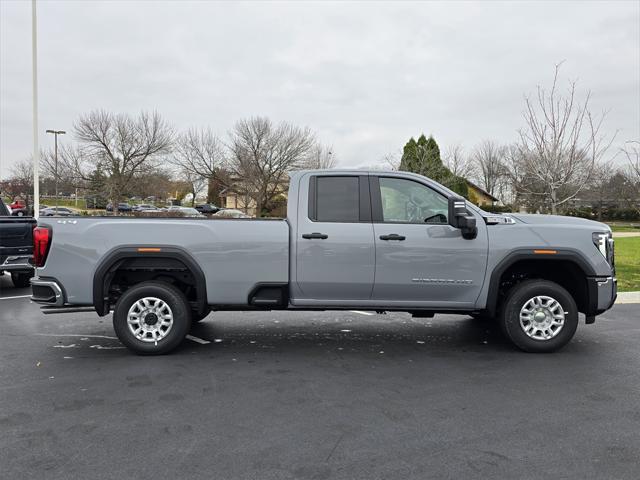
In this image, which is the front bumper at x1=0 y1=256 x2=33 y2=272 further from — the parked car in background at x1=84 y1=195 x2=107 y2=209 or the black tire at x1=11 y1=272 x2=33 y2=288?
the parked car in background at x1=84 y1=195 x2=107 y2=209

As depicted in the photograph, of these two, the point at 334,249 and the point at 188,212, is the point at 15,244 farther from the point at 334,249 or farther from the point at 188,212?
the point at 334,249

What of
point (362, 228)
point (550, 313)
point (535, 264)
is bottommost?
point (550, 313)

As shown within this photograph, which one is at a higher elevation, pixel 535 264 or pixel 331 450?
pixel 535 264

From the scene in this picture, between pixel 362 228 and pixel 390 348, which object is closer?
pixel 362 228

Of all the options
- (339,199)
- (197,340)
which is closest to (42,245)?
(197,340)

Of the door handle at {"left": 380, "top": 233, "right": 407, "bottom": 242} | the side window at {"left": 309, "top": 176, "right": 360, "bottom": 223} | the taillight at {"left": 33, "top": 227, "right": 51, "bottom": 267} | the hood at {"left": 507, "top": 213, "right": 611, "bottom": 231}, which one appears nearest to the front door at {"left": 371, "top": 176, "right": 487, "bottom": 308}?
the door handle at {"left": 380, "top": 233, "right": 407, "bottom": 242}

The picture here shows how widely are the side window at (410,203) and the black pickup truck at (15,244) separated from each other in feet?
23.6

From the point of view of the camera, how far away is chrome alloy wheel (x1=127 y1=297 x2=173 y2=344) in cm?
556

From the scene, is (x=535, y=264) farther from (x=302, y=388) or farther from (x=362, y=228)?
(x=302, y=388)

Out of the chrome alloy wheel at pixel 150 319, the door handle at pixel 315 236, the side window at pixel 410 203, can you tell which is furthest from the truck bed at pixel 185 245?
the side window at pixel 410 203

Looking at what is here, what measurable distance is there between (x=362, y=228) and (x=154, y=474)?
3251mm

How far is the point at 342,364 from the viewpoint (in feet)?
17.5

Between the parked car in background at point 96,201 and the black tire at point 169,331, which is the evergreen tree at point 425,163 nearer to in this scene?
the black tire at point 169,331

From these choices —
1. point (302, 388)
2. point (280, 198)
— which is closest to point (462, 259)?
point (302, 388)
